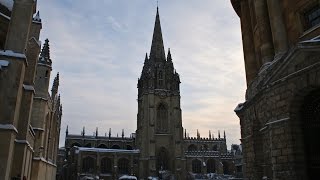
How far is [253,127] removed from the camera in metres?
14.1

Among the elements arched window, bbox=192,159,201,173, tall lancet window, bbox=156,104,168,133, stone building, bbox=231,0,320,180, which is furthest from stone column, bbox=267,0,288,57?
arched window, bbox=192,159,201,173

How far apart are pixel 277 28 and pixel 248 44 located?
4.09 meters

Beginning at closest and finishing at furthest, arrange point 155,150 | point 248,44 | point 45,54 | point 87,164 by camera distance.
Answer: point 248,44 → point 45,54 → point 155,150 → point 87,164

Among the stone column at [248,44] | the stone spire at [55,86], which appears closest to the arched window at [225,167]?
the stone spire at [55,86]

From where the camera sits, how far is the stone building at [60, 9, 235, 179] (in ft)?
217

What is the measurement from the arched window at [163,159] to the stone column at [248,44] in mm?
52247

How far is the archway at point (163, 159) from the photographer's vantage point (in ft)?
220

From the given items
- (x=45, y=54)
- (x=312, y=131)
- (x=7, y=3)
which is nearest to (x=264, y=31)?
(x=312, y=131)

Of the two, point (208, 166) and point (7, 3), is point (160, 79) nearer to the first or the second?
point (208, 166)

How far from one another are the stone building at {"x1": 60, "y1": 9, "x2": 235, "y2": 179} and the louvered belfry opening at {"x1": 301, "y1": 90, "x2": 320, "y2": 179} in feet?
179

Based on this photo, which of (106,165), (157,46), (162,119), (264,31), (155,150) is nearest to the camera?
(264,31)

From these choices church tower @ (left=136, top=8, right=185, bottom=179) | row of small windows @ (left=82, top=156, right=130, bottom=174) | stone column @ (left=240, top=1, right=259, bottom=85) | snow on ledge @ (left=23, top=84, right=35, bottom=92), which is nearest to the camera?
snow on ledge @ (left=23, top=84, right=35, bottom=92)

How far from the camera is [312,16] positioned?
40.7 ft

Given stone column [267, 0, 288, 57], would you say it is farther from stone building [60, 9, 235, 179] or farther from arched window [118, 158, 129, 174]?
arched window [118, 158, 129, 174]
